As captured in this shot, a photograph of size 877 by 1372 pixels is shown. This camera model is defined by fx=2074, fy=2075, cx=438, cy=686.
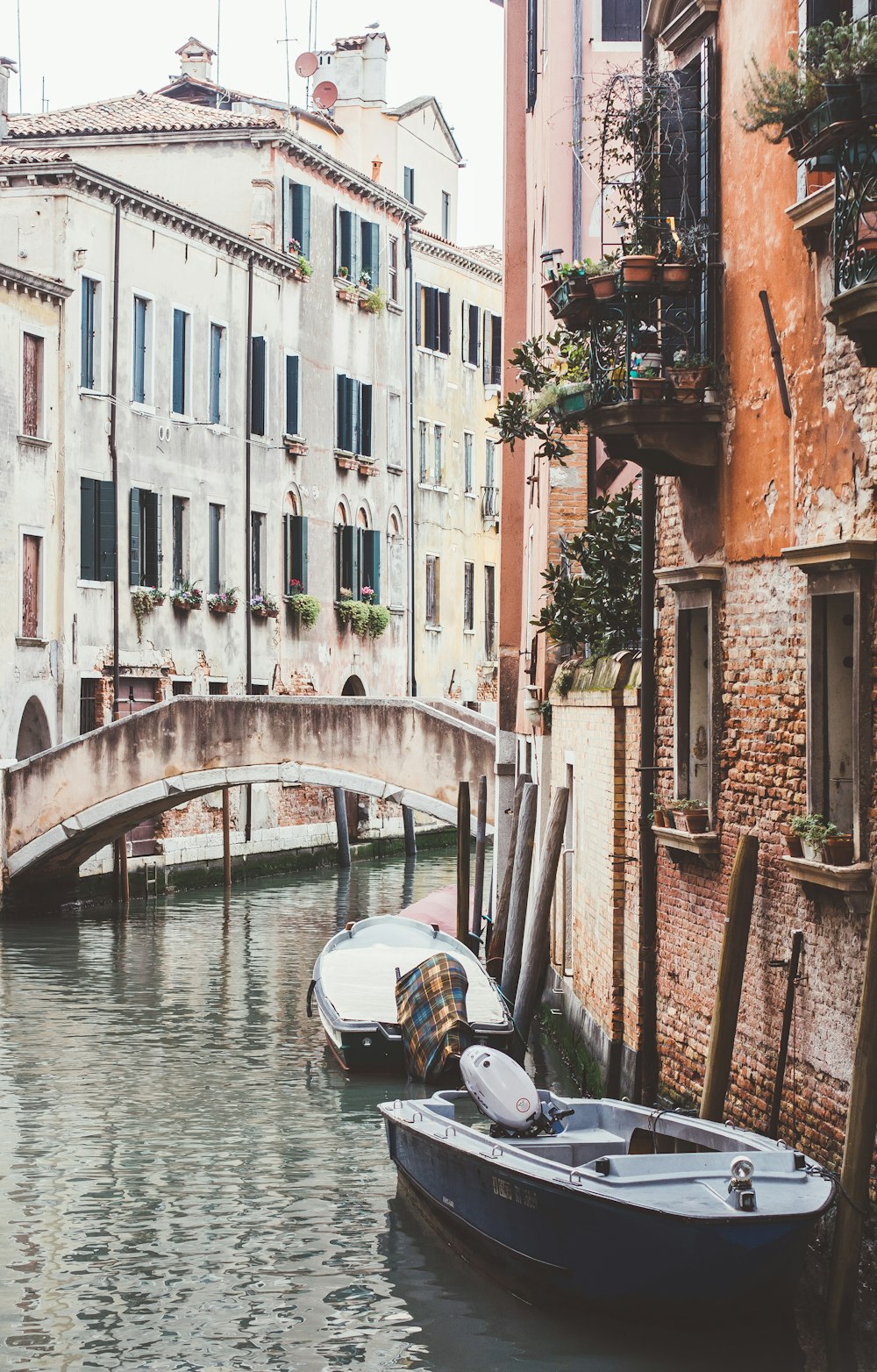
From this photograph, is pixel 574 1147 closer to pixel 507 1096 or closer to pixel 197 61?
pixel 507 1096

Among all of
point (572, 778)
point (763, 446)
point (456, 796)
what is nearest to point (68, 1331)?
point (763, 446)

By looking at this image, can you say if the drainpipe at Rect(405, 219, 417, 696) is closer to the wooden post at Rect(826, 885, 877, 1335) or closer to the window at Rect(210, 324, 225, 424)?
the window at Rect(210, 324, 225, 424)

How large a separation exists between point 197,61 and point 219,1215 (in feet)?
85.5

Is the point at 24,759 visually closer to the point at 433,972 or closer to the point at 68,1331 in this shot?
the point at 433,972

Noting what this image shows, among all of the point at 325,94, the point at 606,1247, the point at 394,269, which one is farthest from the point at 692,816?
the point at 325,94

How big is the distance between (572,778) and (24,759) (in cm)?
988

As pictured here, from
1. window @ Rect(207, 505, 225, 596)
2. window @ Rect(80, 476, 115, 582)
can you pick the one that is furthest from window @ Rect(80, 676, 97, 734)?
window @ Rect(207, 505, 225, 596)

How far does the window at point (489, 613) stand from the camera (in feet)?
125

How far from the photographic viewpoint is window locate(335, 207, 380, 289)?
103 feet

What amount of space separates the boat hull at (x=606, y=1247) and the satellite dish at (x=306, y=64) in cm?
2843

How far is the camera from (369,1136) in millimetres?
11680

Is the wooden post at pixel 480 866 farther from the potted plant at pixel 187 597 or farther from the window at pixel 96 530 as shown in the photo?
the potted plant at pixel 187 597

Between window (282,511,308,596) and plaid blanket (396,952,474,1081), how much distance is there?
16389 mm

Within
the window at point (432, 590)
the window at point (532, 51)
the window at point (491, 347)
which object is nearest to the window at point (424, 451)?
the window at point (432, 590)
